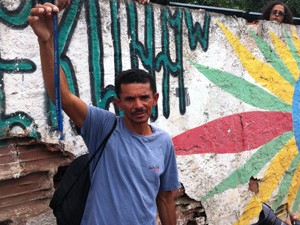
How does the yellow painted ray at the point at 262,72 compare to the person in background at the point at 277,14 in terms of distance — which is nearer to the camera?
the yellow painted ray at the point at 262,72

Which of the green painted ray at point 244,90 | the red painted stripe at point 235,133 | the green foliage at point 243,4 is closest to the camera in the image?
the red painted stripe at point 235,133

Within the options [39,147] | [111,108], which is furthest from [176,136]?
[39,147]

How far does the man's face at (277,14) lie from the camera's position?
5066mm

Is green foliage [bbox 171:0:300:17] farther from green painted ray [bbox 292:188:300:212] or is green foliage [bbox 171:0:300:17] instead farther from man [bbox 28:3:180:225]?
man [bbox 28:3:180:225]

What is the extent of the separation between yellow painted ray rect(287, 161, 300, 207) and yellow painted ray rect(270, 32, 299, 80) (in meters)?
1.02

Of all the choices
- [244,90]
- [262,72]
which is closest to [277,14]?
[262,72]

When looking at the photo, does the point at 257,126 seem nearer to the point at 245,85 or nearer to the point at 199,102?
the point at 245,85

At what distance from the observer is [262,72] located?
15.2 feet

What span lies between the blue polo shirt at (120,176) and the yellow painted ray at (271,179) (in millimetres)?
2251

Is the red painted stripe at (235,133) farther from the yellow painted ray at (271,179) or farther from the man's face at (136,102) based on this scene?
the man's face at (136,102)

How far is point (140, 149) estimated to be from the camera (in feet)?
7.72

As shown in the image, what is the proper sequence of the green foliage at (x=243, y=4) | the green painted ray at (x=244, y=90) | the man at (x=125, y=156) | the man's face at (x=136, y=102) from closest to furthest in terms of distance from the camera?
the man at (x=125, y=156) < the man's face at (x=136, y=102) < the green painted ray at (x=244, y=90) < the green foliage at (x=243, y=4)

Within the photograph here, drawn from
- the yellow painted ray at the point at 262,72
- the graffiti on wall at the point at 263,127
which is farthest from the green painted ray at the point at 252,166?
the yellow painted ray at the point at 262,72

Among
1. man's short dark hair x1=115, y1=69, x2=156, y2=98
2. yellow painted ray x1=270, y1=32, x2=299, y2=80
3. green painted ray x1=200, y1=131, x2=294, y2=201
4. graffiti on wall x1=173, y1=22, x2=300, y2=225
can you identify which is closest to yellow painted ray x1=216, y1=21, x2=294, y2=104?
graffiti on wall x1=173, y1=22, x2=300, y2=225
